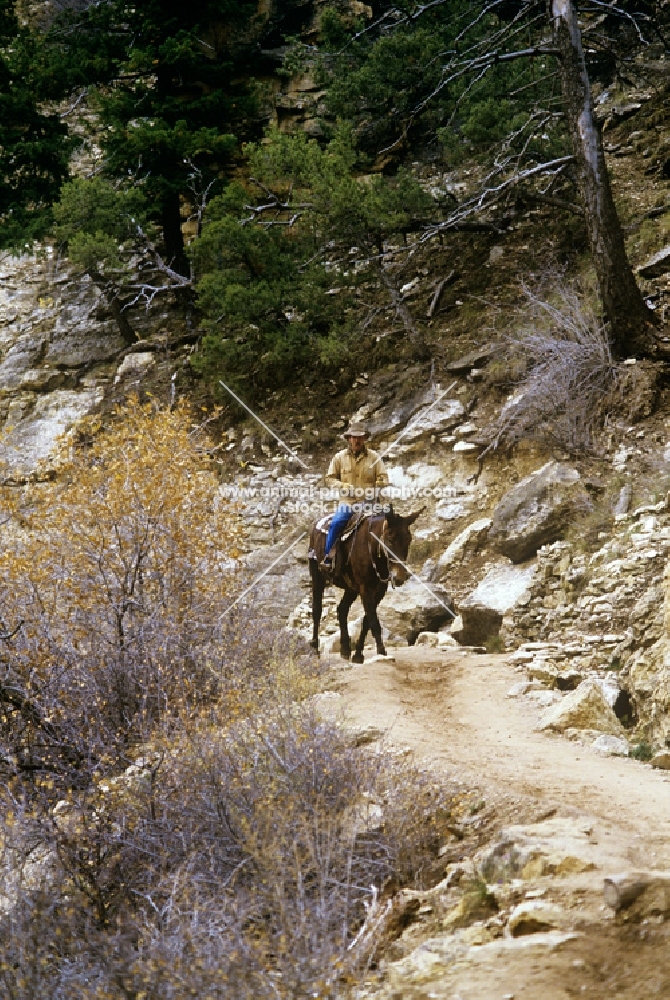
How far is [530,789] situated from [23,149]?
1667 cm

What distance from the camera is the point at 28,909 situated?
213 inches

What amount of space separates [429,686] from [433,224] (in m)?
9.24

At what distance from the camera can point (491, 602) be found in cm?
1050

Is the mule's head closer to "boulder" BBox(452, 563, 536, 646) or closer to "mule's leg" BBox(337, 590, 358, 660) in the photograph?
"mule's leg" BBox(337, 590, 358, 660)

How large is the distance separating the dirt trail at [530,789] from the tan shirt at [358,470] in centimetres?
209

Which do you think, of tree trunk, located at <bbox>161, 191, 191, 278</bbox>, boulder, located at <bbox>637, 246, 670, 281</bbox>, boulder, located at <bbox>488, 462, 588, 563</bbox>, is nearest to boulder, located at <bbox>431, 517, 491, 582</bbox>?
boulder, located at <bbox>488, 462, 588, 563</bbox>

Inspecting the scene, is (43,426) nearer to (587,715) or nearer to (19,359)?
(19,359)

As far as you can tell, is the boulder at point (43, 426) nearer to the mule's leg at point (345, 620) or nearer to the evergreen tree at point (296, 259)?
the evergreen tree at point (296, 259)

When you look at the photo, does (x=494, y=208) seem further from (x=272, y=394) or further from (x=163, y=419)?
(x=163, y=419)

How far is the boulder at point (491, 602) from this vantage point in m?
10.4

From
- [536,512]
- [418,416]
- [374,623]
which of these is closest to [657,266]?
[418,416]

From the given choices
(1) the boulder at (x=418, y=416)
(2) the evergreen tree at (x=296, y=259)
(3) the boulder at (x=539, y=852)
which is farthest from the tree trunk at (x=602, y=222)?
(3) the boulder at (x=539, y=852)

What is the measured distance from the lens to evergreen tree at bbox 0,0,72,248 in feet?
57.5

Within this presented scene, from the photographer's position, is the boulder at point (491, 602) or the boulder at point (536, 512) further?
the boulder at point (536, 512)
